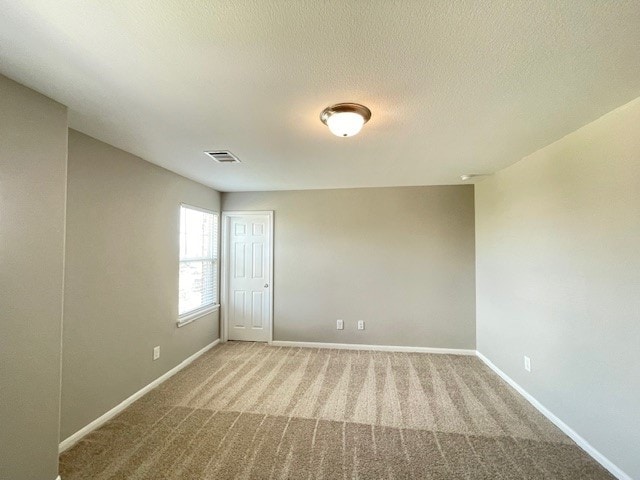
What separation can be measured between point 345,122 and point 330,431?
2.36m

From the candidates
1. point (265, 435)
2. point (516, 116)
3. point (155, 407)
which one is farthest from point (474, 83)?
point (155, 407)

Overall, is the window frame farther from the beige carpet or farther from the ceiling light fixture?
the ceiling light fixture

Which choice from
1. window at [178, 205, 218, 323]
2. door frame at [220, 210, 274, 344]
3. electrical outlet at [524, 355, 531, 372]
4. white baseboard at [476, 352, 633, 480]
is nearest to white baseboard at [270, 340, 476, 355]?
door frame at [220, 210, 274, 344]

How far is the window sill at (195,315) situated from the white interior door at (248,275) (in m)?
0.24

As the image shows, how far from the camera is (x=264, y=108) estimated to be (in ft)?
5.67

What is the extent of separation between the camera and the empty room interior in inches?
46.6

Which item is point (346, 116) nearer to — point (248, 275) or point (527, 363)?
point (527, 363)

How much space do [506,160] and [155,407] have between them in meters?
4.21

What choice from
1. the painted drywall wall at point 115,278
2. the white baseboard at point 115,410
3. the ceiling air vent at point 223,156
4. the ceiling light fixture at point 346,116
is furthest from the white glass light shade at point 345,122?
the white baseboard at point 115,410

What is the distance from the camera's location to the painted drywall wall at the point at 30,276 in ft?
4.71

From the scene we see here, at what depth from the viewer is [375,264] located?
414 centimetres

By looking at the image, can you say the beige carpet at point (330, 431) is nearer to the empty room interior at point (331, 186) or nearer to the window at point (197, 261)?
the empty room interior at point (331, 186)

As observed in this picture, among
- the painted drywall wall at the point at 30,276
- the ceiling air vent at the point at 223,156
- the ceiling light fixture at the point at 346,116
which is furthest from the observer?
the ceiling air vent at the point at 223,156

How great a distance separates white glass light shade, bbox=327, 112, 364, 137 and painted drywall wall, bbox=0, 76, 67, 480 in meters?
1.69
